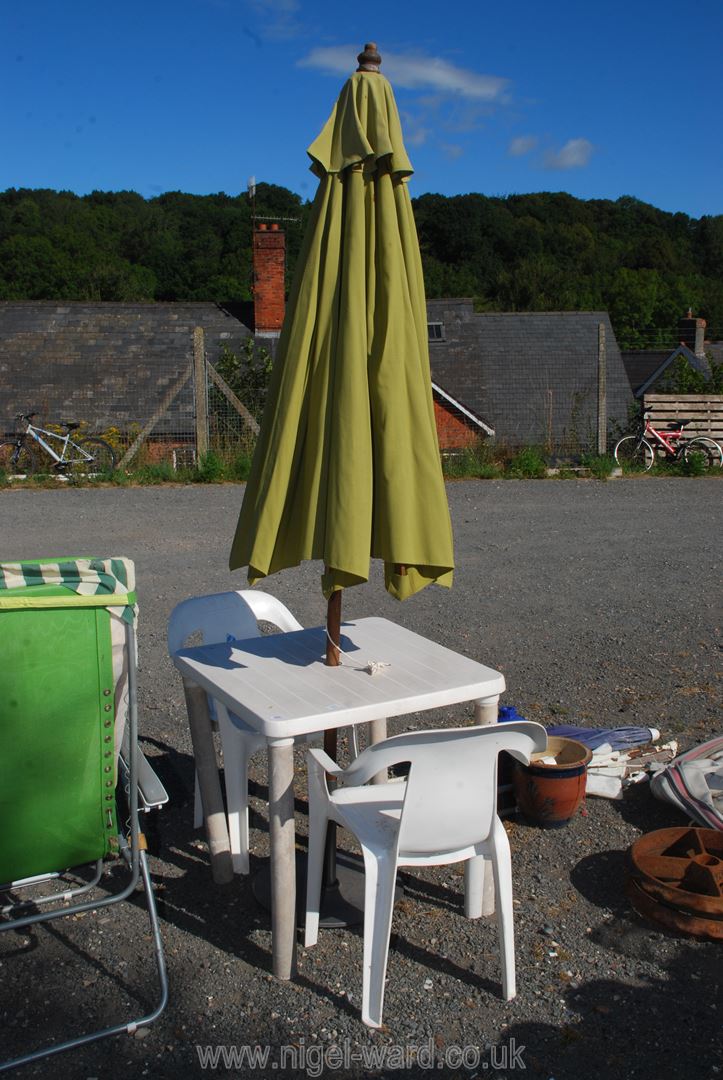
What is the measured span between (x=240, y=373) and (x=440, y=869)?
1338 centimetres

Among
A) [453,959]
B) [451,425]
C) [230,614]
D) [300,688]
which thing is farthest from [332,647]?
[451,425]

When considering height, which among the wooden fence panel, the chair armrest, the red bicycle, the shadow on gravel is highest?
the wooden fence panel

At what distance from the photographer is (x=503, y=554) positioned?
8344 mm

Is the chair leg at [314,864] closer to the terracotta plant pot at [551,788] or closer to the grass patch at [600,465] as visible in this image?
the terracotta plant pot at [551,788]

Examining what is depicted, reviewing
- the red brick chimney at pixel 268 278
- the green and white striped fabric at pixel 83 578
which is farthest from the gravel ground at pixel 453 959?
the red brick chimney at pixel 268 278

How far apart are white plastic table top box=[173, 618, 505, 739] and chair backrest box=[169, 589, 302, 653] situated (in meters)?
0.37

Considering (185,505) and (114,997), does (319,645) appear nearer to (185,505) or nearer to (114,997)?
(114,997)

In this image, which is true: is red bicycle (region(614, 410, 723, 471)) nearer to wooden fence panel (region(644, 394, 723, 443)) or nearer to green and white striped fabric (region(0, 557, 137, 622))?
wooden fence panel (region(644, 394, 723, 443))

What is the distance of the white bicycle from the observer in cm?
1316

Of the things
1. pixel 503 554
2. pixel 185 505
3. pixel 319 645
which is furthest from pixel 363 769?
pixel 185 505

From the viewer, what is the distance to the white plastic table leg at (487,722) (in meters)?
2.98

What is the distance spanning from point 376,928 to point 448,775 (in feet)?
1.51

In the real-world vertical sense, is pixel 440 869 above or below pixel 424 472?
below

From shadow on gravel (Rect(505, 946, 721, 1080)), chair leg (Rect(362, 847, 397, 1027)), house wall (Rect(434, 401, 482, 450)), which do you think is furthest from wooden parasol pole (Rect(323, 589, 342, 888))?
house wall (Rect(434, 401, 482, 450))
